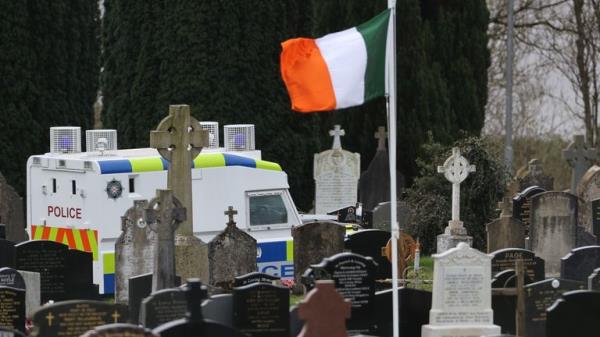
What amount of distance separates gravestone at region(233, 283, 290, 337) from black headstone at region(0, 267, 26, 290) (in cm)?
297

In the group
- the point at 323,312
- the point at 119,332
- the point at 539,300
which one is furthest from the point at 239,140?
the point at 119,332

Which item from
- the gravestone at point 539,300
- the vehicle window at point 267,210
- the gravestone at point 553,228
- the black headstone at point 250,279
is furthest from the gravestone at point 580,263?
the vehicle window at point 267,210

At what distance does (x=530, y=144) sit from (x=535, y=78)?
113 inches

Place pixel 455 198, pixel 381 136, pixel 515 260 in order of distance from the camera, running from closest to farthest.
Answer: pixel 515 260
pixel 455 198
pixel 381 136

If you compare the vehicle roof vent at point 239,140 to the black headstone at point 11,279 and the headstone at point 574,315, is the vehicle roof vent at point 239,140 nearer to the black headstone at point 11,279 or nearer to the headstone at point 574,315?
the black headstone at point 11,279

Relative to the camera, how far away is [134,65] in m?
27.6

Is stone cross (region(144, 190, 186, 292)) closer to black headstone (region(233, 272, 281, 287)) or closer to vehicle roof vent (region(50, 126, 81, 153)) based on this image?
black headstone (region(233, 272, 281, 287))

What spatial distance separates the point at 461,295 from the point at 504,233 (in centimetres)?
568

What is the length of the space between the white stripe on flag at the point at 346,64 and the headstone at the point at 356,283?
1.89 m

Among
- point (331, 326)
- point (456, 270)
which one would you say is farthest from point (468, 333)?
point (331, 326)

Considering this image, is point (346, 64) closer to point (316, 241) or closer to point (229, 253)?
point (229, 253)

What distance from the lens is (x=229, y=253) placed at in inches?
738

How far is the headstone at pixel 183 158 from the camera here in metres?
18.2

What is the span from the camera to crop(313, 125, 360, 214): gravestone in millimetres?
27641
